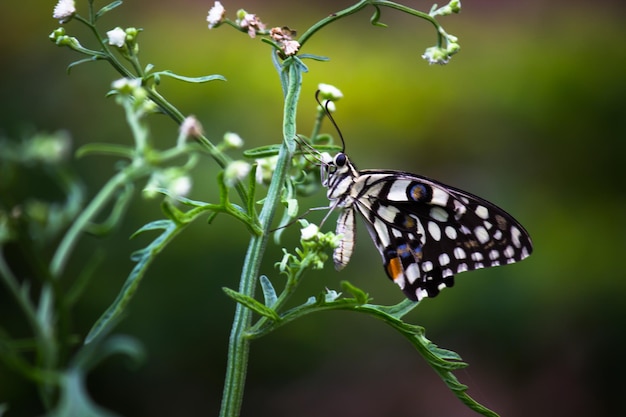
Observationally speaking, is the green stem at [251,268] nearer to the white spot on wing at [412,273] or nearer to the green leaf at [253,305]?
the green leaf at [253,305]

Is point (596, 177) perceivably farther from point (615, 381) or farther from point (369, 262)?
point (369, 262)

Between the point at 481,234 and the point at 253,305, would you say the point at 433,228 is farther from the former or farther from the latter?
the point at 253,305

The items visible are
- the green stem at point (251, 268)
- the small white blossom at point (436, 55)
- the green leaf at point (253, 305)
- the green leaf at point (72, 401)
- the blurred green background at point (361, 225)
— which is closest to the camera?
the green leaf at point (253, 305)

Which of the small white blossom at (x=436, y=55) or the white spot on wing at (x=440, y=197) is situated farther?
the white spot on wing at (x=440, y=197)

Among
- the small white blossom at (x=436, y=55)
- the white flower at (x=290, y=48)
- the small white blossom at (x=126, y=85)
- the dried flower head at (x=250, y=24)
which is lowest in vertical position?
the small white blossom at (x=126, y=85)

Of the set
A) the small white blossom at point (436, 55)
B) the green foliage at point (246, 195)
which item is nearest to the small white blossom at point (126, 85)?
the green foliage at point (246, 195)

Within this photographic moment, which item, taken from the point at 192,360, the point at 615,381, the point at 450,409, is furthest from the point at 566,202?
the point at 192,360

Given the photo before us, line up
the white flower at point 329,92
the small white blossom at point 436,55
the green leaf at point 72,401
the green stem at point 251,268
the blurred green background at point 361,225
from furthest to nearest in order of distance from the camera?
the blurred green background at point 361,225 < the green leaf at point 72,401 < the white flower at point 329,92 < the small white blossom at point 436,55 < the green stem at point 251,268
